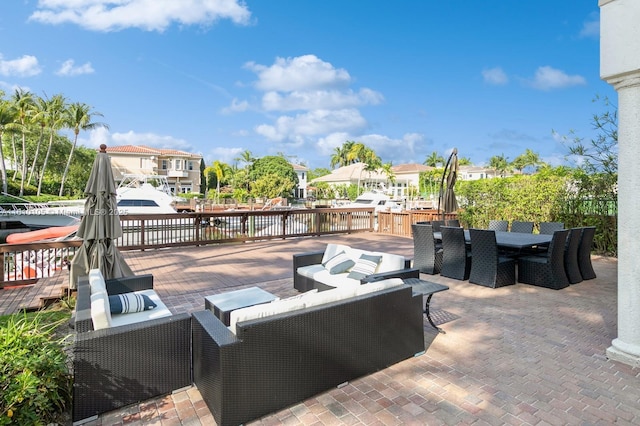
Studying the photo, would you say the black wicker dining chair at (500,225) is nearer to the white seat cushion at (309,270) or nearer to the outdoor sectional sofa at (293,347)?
the white seat cushion at (309,270)

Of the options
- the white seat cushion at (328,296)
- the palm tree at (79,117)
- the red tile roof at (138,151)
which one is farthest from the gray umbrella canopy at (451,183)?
the red tile roof at (138,151)

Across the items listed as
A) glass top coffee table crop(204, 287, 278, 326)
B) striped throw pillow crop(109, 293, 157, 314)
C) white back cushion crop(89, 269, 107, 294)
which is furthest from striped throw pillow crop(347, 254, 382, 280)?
white back cushion crop(89, 269, 107, 294)

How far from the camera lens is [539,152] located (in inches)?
2221

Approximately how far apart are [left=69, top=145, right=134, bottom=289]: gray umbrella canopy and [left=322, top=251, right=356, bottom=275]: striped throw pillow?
9.45 feet

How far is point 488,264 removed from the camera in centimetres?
571

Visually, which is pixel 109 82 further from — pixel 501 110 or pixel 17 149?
pixel 501 110

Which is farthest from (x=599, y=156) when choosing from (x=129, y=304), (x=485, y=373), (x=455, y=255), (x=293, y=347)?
(x=129, y=304)

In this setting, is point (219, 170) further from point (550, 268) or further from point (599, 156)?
point (550, 268)

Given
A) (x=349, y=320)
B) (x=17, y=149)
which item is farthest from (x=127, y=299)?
(x=17, y=149)

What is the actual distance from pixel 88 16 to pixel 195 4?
3762 mm

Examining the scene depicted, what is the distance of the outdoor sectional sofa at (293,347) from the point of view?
2207 mm

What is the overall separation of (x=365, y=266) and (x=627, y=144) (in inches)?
116

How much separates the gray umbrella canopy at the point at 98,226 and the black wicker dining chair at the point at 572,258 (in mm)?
6905

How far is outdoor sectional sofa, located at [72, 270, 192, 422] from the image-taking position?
223 cm
